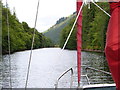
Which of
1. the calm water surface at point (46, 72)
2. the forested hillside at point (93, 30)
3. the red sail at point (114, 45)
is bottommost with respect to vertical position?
the red sail at point (114, 45)

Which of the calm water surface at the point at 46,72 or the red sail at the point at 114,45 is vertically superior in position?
the calm water surface at the point at 46,72

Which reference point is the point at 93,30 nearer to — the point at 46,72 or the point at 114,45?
the point at 46,72

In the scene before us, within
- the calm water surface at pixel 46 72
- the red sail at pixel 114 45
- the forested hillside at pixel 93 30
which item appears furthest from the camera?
the forested hillside at pixel 93 30

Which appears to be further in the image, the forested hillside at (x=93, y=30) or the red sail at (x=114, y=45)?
the forested hillside at (x=93, y=30)

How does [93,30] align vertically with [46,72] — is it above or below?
above

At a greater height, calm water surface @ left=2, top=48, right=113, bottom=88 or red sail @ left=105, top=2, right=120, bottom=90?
calm water surface @ left=2, top=48, right=113, bottom=88

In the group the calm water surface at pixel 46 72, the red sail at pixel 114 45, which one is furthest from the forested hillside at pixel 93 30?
the red sail at pixel 114 45

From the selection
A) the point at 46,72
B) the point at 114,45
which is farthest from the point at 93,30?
the point at 114,45

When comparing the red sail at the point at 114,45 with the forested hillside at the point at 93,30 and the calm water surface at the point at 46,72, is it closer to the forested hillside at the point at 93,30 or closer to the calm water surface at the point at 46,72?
the calm water surface at the point at 46,72

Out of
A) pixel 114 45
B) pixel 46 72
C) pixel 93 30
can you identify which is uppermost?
pixel 93 30

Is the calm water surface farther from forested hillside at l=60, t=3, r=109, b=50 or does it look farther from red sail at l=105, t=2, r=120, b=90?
forested hillside at l=60, t=3, r=109, b=50

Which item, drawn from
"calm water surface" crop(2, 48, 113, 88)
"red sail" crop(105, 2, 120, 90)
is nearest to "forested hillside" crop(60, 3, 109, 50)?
"calm water surface" crop(2, 48, 113, 88)

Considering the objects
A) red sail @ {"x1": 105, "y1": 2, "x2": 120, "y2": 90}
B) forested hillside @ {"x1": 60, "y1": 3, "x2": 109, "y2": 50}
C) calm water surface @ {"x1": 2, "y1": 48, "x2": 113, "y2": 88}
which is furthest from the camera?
forested hillside @ {"x1": 60, "y1": 3, "x2": 109, "y2": 50}

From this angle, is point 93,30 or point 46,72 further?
point 93,30
